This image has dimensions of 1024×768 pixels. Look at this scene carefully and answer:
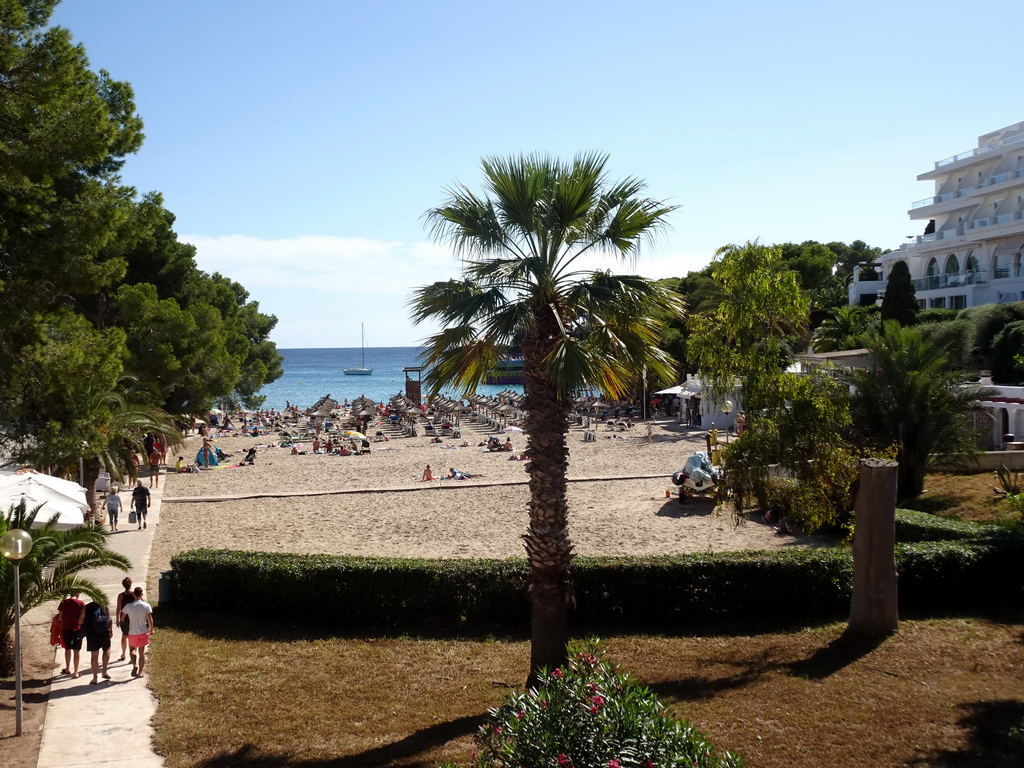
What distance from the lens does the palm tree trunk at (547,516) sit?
751cm

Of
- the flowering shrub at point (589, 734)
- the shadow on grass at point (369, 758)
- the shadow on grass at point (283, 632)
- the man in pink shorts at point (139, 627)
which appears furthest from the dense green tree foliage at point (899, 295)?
the flowering shrub at point (589, 734)

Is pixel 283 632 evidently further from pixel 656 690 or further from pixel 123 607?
pixel 656 690

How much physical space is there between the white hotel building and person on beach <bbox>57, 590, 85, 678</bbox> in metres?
46.1

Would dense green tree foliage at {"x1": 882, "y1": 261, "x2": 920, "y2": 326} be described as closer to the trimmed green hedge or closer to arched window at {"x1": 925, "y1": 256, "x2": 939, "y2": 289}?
arched window at {"x1": 925, "y1": 256, "x2": 939, "y2": 289}

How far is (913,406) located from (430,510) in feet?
37.7

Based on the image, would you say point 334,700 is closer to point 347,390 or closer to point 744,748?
point 744,748

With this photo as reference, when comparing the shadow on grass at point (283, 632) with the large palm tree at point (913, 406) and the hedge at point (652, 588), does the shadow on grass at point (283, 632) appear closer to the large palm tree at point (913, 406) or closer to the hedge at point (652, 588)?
the hedge at point (652, 588)

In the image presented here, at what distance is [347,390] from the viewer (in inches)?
5349

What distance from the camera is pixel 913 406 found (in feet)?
52.9

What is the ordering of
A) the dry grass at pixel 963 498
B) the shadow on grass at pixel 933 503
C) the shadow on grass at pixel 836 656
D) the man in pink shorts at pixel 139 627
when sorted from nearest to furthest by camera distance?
the shadow on grass at pixel 836 656 → the man in pink shorts at pixel 139 627 → the dry grass at pixel 963 498 → the shadow on grass at pixel 933 503

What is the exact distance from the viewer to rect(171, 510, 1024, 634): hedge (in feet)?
33.5

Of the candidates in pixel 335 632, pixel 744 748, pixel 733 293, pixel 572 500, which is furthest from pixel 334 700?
pixel 572 500

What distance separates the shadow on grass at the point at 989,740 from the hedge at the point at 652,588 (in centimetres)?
337

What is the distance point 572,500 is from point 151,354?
16.2m
